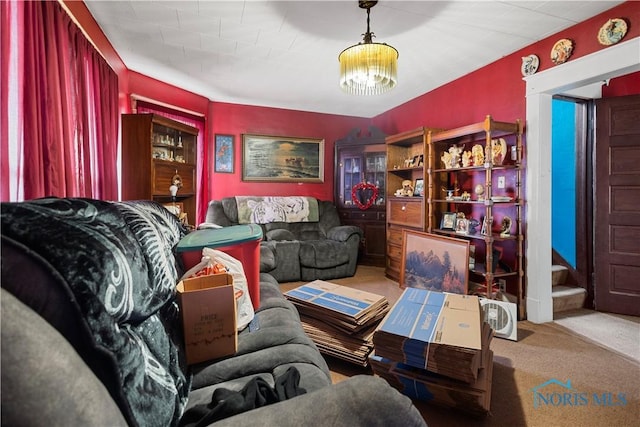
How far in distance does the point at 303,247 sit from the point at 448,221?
179cm

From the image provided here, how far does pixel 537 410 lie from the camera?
1.53 m

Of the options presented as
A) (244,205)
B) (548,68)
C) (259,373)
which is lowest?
(259,373)

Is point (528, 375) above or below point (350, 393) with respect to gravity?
below

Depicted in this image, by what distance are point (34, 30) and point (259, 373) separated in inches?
85.2

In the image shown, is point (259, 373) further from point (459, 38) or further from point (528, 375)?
point (459, 38)

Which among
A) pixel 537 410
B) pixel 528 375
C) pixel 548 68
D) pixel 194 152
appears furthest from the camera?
pixel 194 152

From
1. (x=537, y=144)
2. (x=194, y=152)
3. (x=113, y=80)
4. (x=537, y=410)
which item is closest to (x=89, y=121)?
(x=113, y=80)

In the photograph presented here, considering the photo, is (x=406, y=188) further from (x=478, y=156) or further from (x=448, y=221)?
(x=478, y=156)

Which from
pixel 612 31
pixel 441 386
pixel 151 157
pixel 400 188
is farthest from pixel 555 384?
pixel 151 157

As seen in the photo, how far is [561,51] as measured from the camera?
2428 mm

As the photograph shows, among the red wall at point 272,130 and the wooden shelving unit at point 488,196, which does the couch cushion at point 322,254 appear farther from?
the red wall at point 272,130

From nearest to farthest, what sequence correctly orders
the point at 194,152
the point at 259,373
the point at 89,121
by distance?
the point at 259,373
the point at 89,121
the point at 194,152

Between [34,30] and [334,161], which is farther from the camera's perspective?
[334,161]

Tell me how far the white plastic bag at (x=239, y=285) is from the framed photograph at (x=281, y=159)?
3498 millimetres
